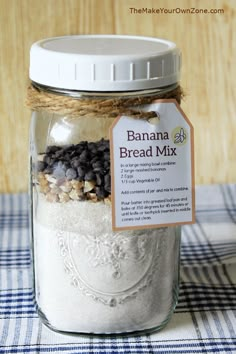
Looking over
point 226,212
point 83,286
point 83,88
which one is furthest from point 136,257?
point 226,212

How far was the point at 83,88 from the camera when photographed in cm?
66

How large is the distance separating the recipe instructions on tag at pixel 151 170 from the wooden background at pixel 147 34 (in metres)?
0.42

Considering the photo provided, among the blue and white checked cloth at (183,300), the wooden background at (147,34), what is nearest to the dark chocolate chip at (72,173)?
the blue and white checked cloth at (183,300)

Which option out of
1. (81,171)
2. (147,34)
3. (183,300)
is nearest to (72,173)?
(81,171)

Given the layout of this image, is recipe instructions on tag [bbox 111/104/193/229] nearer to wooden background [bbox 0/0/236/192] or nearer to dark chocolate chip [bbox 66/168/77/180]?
dark chocolate chip [bbox 66/168/77/180]

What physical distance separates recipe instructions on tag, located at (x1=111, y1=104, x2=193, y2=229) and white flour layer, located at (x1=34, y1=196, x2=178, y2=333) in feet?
0.06

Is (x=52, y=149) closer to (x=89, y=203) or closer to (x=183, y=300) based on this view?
(x=89, y=203)

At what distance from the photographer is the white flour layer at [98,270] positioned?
2.28 ft

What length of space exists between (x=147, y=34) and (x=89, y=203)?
18.4 inches

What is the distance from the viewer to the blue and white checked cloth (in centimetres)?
72

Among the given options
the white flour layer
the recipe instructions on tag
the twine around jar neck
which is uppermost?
the twine around jar neck

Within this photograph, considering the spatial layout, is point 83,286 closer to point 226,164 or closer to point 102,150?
point 102,150

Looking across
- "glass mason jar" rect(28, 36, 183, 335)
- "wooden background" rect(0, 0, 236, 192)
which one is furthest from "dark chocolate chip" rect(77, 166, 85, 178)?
"wooden background" rect(0, 0, 236, 192)

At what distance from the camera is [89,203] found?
2.24 ft
